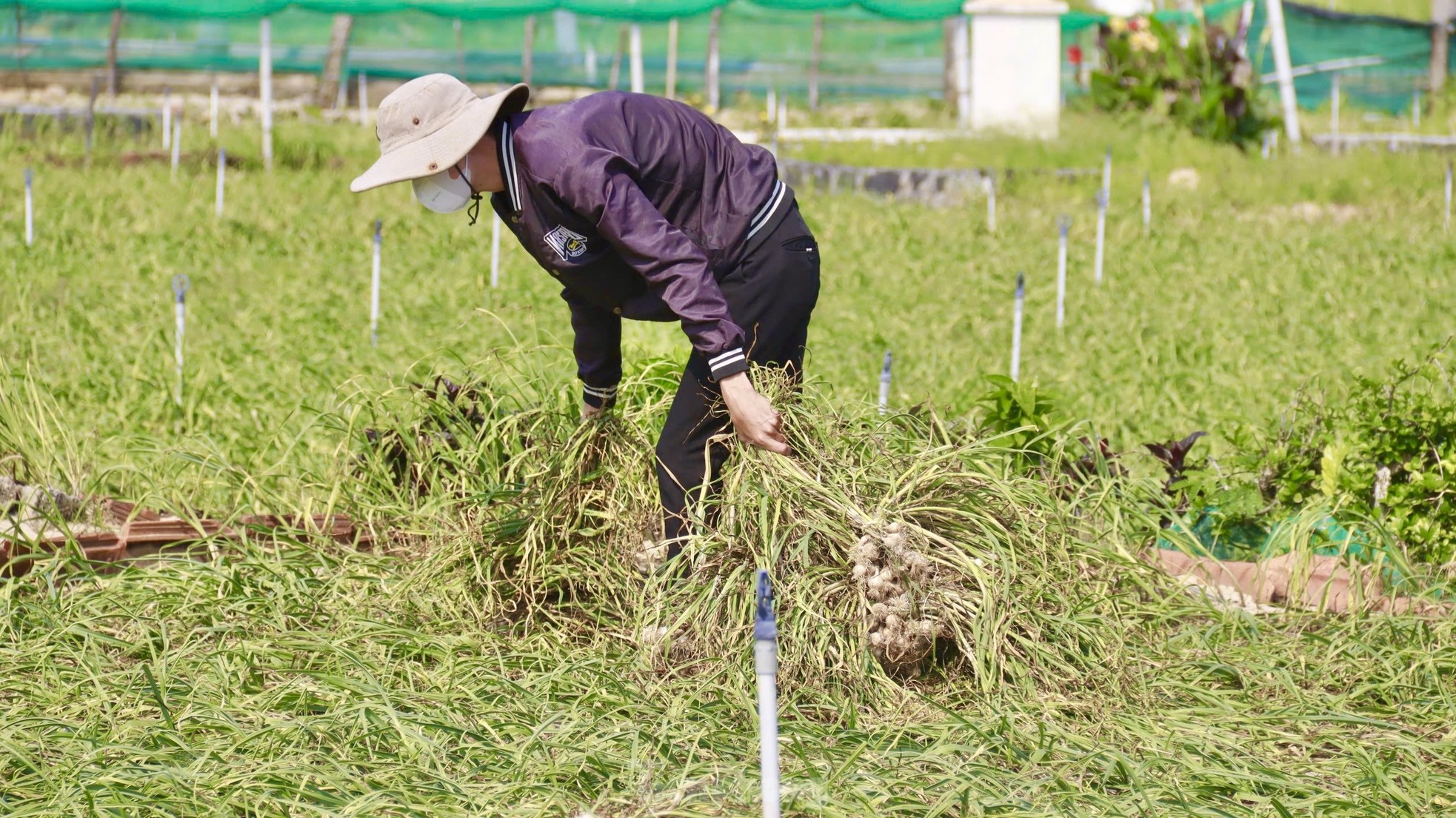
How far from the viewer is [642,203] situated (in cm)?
310

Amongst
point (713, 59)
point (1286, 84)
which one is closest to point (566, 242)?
point (1286, 84)

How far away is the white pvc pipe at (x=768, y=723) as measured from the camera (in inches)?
86.3

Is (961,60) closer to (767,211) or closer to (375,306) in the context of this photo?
(375,306)

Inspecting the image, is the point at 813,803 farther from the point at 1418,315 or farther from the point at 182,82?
the point at 182,82

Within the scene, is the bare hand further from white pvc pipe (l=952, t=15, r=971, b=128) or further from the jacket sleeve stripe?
white pvc pipe (l=952, t=15, r=971, b=128)

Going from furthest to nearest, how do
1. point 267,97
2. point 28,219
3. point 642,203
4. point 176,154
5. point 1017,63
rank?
point 1017,63
point 267,97
point 176,154
point 28,219
point 642,203

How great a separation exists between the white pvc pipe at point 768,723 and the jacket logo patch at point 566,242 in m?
1.33

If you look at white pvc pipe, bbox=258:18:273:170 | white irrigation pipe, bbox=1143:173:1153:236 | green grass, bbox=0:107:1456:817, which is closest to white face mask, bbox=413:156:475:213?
green grass, bbox=0:107:1456:817

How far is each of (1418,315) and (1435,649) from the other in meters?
4.68

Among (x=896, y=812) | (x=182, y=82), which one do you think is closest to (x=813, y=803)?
(x=896, y=812)

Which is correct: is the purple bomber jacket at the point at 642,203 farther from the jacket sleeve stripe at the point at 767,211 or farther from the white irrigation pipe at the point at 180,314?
the white irrigation pipe at the point at 180,314

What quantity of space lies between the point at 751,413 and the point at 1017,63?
43.7 feet

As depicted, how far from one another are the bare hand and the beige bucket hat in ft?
2.45

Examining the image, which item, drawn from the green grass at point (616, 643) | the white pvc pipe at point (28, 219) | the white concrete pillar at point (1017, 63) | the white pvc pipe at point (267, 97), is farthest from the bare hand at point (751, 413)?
the white concrete pillar at point (1017, 63)
